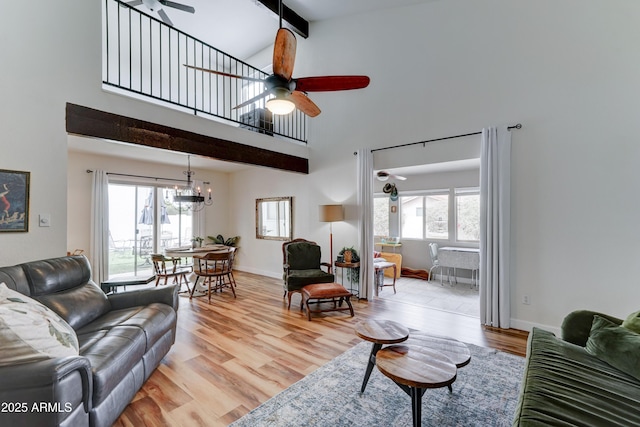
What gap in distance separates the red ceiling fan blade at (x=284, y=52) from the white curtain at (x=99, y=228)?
16.7 ft

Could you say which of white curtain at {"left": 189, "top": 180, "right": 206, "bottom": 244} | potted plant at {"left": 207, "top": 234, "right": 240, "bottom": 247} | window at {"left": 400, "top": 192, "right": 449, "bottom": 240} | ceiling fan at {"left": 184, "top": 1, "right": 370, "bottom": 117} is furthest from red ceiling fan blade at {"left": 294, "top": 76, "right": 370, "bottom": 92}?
potted plant at {"left": 207, "top": 234, "right": 240, "bottom": 247}

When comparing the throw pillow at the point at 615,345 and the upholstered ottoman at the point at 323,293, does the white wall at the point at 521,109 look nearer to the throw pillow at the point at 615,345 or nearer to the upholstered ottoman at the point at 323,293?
the throw pillow at the point at 615,345

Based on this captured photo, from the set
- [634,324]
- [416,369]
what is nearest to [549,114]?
[634,324]

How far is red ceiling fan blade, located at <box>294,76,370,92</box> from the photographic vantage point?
2412mm

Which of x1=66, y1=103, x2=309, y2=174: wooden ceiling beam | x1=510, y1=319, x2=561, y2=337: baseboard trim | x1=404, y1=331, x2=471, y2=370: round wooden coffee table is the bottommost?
x1=510, y1=319, x2=561, y2=337: baseboard trim

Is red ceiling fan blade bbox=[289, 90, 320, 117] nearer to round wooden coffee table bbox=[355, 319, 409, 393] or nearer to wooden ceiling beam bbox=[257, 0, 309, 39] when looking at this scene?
round wooden coffee table bbox=[355, 319, 409, 393]

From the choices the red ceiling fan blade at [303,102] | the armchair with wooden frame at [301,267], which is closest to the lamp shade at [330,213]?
the armchair with wooden frame at [301,267]

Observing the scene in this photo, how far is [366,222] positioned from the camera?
16.0ft

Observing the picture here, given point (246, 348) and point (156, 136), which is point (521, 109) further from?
point (156, 136)

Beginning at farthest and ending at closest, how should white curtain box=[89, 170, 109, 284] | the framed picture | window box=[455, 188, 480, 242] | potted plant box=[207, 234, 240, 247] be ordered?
potted plant box=[207, 234, 240, 247]
window box=[455, 188, 480, 242]
white curtain box=[89, 170, 109, 284]
the framed picture

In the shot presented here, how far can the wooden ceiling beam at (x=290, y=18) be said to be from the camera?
5.00 m

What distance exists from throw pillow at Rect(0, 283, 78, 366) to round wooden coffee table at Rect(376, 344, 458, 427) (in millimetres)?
1905

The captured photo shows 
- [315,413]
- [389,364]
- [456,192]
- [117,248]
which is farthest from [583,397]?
[117,248]

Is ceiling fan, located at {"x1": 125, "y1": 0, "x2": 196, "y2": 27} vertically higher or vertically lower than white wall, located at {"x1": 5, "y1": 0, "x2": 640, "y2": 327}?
higher
